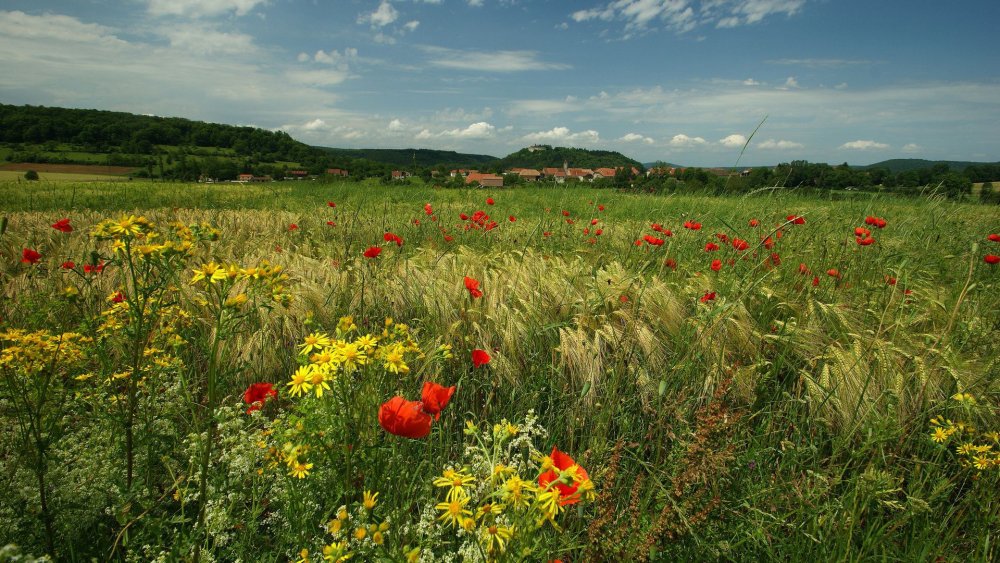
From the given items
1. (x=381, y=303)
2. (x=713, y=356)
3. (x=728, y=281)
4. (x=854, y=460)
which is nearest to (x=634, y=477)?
(x=713, y=356)

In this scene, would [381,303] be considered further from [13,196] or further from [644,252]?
[13,196]

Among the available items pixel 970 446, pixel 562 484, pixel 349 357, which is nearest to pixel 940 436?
pixel 970 446

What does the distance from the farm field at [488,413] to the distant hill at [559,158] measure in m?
33.9

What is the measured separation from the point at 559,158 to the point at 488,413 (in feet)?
218

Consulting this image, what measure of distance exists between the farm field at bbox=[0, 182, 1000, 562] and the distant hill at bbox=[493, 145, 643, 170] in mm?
33872

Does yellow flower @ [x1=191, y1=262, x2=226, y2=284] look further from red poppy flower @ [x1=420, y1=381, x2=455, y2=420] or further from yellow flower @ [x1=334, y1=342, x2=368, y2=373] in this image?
red poppy flower @ [x1=420, y1=381, x2=455, y2=420]

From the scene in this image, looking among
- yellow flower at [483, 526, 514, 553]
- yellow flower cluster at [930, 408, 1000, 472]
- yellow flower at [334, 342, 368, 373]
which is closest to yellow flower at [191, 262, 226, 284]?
yellow flower at [334, 342, 368, 373]

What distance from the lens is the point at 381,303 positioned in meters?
2.84

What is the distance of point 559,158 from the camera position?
214 feet

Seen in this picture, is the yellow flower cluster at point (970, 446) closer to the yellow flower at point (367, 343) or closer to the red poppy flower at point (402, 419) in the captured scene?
the red poppy flower at point (402, 419)

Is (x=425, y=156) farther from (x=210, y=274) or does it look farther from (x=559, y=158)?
(x=210, y=274)

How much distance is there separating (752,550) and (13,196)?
44.3 ft

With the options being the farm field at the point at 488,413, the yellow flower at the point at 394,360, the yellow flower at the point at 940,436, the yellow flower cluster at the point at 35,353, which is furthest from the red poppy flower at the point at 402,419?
the yellow flower at the point at 940,436

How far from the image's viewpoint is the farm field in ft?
4.18
